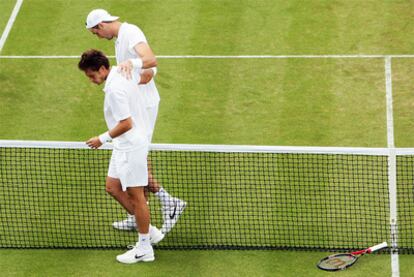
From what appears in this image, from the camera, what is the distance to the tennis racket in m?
14.2

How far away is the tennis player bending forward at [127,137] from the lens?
13711 mm

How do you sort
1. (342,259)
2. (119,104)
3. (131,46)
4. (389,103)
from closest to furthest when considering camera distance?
(119,104) → (342,259) → (131,46) → (389,103)

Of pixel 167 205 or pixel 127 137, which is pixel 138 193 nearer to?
pixel 127 137

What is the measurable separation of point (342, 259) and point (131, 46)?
11.6 feet

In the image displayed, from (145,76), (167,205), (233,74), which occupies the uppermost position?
(145,76)

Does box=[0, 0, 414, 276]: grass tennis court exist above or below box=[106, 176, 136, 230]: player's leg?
above

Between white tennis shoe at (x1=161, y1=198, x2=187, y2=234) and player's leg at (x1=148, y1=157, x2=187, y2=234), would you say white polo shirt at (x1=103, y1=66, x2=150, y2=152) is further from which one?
white tennis shoe at (x1=161, y1=198, x2=187, y2=234)

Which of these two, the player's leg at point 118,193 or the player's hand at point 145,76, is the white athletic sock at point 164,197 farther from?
the player's hand at point 145,76

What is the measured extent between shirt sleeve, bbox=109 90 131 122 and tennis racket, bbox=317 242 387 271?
9.54 ft

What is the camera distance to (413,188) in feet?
51.7

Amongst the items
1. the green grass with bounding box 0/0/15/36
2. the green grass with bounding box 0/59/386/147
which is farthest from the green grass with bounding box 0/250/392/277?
the green grass with bounding box 0/0/15/36

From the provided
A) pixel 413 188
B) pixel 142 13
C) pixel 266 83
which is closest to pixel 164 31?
pixel 142 13

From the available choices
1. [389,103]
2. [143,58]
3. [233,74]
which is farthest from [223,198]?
[233,74]

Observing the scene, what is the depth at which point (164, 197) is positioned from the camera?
49.6ft
